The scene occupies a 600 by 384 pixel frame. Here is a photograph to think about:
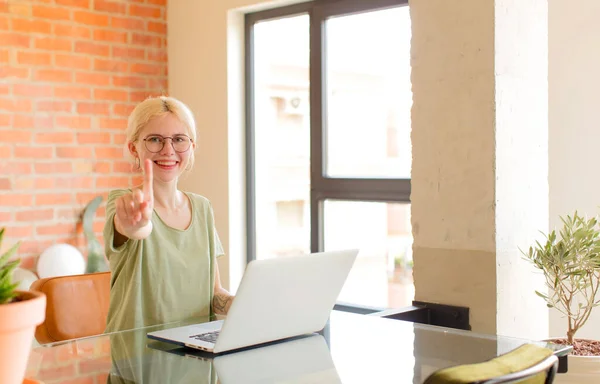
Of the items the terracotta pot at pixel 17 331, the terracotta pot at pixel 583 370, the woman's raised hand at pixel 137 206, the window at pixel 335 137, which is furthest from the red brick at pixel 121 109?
the terracotta pot at pixel 17 331

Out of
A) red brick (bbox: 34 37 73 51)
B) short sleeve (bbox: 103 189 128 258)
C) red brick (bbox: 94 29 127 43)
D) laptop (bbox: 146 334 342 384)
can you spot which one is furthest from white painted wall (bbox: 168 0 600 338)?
laptop (bbox: 146 334 342 384)

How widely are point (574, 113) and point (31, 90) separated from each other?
2.59 m

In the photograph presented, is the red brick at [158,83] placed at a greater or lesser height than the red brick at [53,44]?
lesser

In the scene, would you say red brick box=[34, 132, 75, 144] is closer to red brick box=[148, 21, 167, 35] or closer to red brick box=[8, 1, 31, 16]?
red brick box=[8, 1, 31, 16]

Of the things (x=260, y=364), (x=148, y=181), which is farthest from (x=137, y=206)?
(x=260, y=364)

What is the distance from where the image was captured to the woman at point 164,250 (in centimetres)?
216

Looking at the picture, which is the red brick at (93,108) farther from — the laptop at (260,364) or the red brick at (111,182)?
the laptop at (260,364)

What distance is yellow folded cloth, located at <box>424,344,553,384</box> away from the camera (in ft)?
3.26

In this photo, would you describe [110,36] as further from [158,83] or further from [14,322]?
[14,322]

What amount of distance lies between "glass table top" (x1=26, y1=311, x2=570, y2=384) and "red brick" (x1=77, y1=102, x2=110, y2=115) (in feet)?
7.90

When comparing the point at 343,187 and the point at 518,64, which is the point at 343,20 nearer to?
the point at 343,187

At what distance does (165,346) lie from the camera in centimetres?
169

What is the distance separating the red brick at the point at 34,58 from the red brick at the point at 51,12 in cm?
19

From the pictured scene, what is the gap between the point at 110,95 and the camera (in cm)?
415
